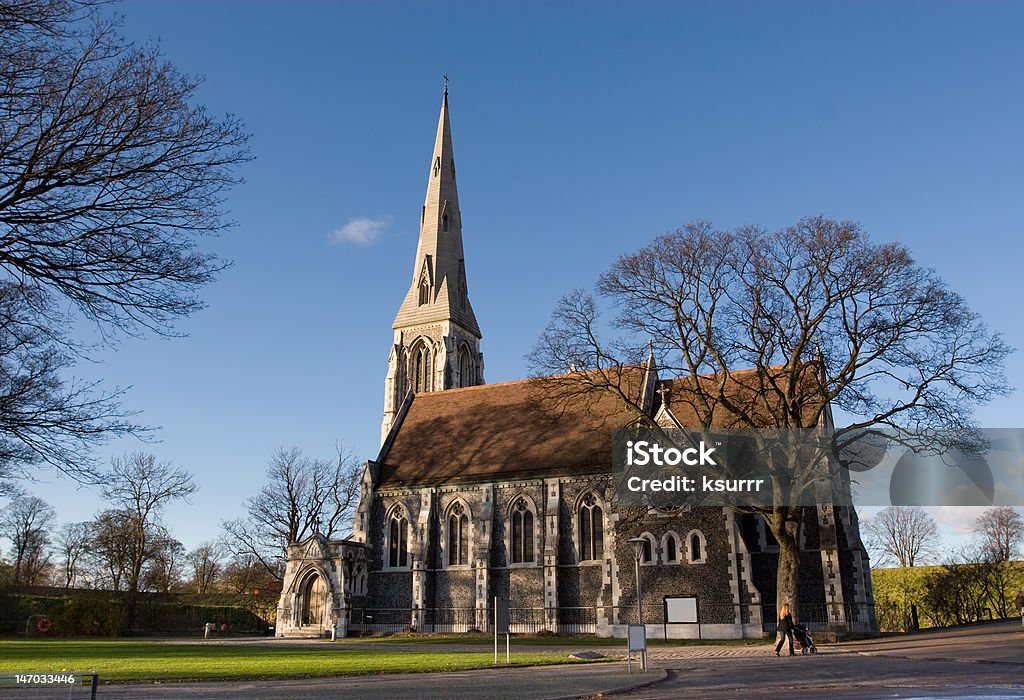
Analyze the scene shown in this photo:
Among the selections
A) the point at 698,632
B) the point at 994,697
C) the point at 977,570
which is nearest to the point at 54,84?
the point at 994,697

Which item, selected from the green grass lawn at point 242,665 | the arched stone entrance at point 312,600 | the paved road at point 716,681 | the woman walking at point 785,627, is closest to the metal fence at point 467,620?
the arched stone entrance at point 312,600

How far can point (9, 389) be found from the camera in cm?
1525

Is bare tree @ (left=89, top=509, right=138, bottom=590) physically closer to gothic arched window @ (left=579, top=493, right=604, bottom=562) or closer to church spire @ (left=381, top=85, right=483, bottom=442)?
church spire @ (left=381, top=85, right=483, bottom=442)

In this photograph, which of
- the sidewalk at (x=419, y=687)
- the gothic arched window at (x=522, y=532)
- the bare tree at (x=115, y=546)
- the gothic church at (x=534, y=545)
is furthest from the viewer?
the bare tree at (x=115, y=546)

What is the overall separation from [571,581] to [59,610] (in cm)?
2763

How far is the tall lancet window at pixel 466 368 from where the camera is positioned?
5534 centimetres

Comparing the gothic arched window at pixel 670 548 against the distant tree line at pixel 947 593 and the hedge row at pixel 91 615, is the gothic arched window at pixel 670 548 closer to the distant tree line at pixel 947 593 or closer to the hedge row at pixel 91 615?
the distant tree line at pixel 947 593

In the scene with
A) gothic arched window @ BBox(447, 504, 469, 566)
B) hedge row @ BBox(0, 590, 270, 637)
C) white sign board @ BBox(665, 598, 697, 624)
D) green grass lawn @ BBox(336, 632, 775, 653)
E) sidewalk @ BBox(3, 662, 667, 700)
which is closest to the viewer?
sidewalk @ BBox(3, 662, 667, 700)

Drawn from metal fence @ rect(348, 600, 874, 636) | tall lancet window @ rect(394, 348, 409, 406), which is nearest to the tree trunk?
metal fence @ rect(348, 600, 874, 636)

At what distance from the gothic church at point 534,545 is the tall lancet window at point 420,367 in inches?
346

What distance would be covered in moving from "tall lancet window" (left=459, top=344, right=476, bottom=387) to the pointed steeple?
1.66 m

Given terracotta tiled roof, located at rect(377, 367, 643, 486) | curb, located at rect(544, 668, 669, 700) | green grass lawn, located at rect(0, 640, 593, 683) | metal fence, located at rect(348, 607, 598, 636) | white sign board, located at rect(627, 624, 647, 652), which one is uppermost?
terracotta tiled roof, located at rect(377, 367, 643, 486)

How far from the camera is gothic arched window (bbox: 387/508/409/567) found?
125 feet

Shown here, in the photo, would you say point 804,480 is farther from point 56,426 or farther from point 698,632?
point 56,426
